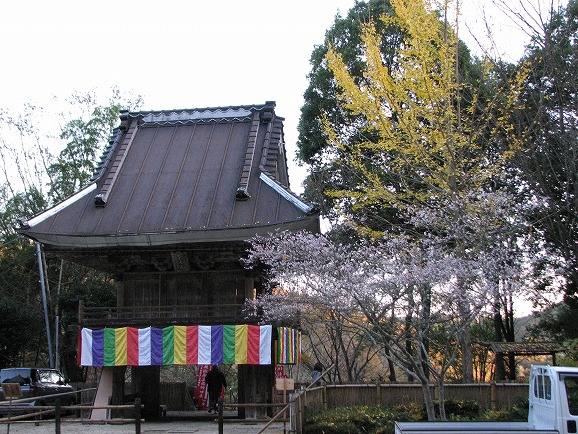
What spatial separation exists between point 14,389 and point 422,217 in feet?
33.0

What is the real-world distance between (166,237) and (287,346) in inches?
183

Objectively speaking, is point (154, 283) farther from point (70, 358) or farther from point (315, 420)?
point (70, 358)

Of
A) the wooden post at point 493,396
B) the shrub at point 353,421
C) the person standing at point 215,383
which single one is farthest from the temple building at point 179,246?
the wooden post at point 493,396

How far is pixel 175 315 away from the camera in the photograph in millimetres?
18484

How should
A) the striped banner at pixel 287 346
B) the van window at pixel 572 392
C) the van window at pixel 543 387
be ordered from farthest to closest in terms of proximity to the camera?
the striped banner at pixel 287 346, the van window at pixel 543 387, the van window at pixel 572 392

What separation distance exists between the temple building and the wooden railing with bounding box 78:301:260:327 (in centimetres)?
3

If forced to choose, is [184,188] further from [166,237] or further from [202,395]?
[202,395]

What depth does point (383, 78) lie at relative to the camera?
1589 centimetres

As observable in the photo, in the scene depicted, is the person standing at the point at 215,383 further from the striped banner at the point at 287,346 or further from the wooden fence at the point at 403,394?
the wooden fence at the point at 403,394

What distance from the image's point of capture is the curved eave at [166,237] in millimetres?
16984

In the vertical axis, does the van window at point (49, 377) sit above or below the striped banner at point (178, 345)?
below

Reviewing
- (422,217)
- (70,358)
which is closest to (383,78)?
(422,217)

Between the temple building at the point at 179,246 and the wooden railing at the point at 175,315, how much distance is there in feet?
0.10

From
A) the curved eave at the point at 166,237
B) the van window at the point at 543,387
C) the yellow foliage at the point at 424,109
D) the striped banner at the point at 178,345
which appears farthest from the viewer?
the striped banner at the point at 178,345
